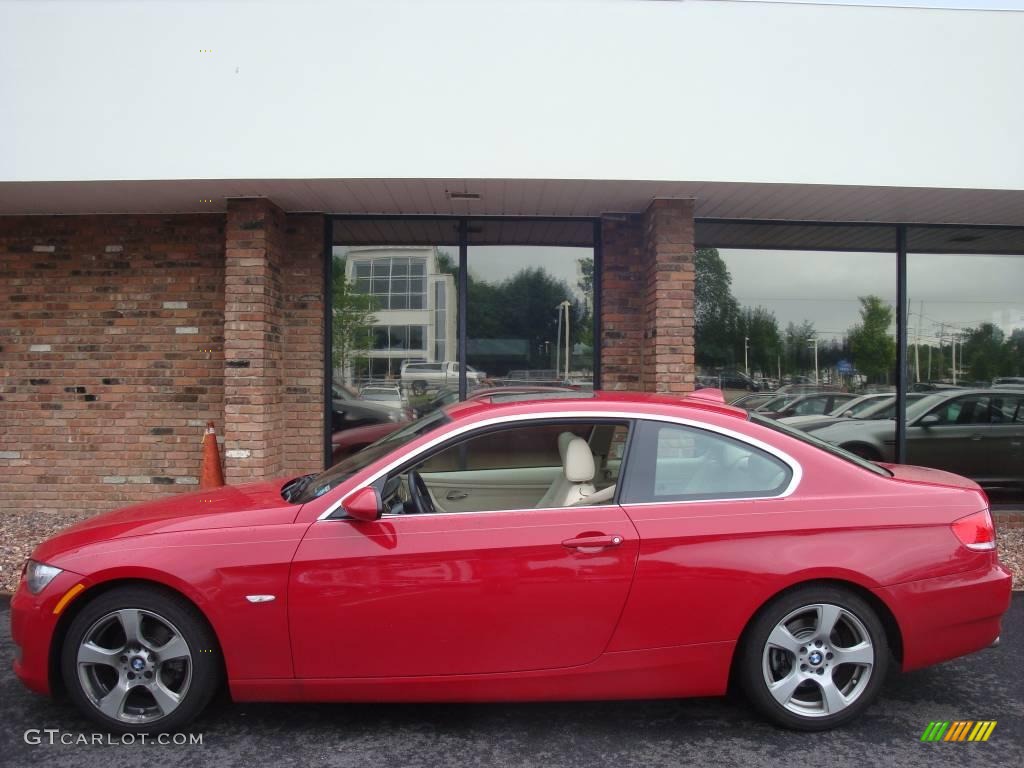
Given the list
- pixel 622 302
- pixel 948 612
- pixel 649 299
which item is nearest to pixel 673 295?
pixel 649 299

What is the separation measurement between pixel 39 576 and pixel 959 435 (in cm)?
823

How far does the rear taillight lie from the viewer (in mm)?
3312

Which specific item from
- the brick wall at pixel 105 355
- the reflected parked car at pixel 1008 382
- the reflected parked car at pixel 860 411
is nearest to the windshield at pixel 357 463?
the brick wall at pixel 105 355

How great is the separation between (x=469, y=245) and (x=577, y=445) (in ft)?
14.4

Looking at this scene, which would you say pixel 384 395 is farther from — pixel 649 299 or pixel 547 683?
pixel 547 683

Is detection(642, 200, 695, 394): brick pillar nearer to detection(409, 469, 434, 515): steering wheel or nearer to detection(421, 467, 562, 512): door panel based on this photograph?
detection(421, 467, 562, 512): door panel

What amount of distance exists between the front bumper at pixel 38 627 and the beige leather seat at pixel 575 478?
2.06 m

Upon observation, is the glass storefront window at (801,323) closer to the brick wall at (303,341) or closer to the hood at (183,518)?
the brick wall at (303,341)

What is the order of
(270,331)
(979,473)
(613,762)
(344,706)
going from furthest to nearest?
(979,473), (270,331), (344,706), (613,762)

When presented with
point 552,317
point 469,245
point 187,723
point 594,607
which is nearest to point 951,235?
point 552,317

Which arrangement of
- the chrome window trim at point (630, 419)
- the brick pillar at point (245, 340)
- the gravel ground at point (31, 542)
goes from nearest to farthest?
the chrome window trim at point (630, 419)
the gravel ground at point (31, 542)
the brick pillar at point (245, 340)

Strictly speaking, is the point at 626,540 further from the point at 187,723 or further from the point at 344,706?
the point at 187,723

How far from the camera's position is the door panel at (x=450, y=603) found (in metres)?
3.10

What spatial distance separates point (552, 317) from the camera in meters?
7.76
